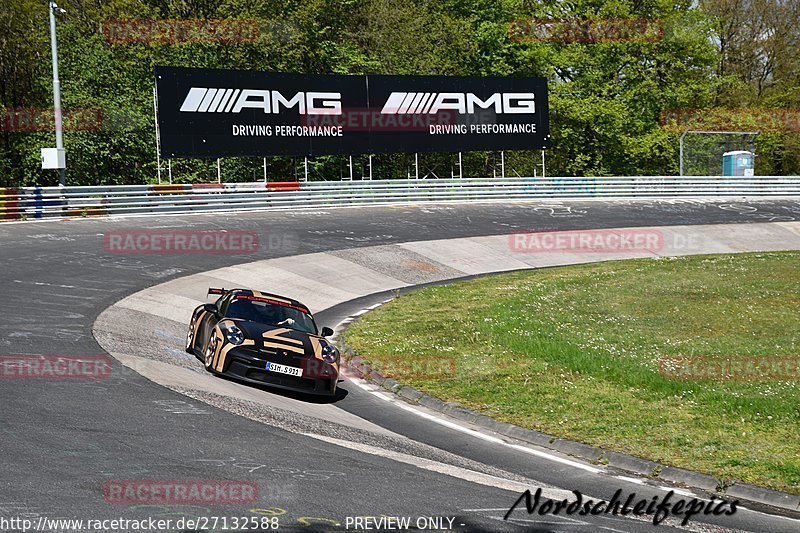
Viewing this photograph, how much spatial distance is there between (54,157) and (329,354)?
22.0 metres

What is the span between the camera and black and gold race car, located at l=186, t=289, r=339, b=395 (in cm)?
1331

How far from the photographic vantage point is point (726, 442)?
10906 mm

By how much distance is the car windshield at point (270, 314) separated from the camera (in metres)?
14.4

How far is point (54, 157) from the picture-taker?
32.1 meters

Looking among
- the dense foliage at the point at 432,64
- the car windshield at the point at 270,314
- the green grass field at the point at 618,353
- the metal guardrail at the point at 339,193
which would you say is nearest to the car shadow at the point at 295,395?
the car windshield at the point at 270,314

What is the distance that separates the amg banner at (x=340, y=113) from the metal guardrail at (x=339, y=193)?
1.87 meters

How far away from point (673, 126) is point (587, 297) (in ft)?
142

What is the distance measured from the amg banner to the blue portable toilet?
10517 millimetres

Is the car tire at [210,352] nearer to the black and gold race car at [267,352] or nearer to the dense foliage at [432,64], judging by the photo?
the black and gold race car at [267,352]

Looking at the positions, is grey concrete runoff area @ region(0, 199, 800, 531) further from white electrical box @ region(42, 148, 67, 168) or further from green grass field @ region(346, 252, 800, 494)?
white electrical box @ region(42, 148, 67, 168)

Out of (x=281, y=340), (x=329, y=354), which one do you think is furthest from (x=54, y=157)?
(x=329, y=354)

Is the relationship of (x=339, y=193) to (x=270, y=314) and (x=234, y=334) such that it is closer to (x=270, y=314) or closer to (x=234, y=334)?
Result: (x=270, y=314)

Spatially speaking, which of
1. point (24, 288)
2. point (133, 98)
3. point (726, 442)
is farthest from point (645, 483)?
point (133, 98)

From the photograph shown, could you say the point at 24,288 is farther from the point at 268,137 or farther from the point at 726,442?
the point at 268,137
